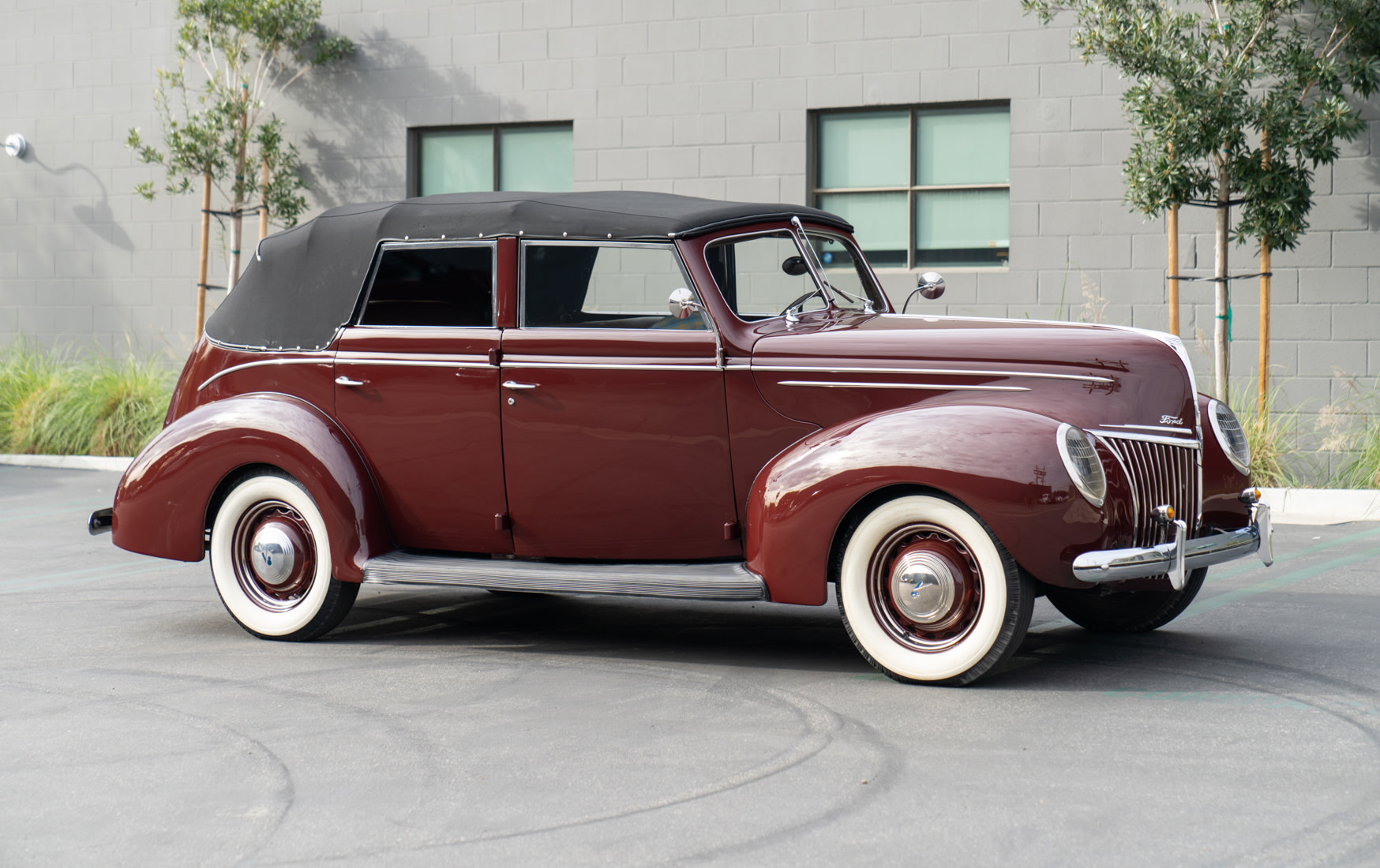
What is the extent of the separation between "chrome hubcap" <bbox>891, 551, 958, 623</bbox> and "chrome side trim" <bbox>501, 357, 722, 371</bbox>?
1.06m

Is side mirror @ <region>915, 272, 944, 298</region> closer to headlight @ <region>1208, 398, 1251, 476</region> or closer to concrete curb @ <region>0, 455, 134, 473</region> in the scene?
headlight @ <region>1208, 398, 1251, 476</region>

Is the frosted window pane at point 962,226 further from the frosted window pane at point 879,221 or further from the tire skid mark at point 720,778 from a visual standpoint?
the tire skid mark at point 720,778

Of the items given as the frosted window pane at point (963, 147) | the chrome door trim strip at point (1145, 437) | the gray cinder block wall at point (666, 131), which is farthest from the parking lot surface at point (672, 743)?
the frosted window pane at point (963, 147)

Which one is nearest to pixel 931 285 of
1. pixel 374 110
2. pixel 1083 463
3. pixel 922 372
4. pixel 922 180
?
pixel 922 372

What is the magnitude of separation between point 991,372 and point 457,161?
1050 cm

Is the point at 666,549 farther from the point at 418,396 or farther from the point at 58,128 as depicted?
the point at 58,128

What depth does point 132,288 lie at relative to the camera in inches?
631

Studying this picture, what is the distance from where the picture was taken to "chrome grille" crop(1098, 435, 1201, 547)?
4949 mm

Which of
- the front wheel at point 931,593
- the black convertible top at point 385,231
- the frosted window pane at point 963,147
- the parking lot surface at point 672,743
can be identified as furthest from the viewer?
the frosted window pane at point 963,147

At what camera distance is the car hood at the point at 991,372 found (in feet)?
16.7

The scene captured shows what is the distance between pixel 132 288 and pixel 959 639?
13.3m

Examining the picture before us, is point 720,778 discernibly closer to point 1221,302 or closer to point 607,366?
point 607,366

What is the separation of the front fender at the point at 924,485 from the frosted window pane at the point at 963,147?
8171mm

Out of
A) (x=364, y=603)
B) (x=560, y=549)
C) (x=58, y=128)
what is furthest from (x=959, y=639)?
(x=58, y=128)
